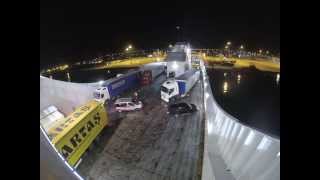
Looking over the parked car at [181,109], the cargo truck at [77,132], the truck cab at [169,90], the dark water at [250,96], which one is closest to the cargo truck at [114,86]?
the truck cab at [169,90]

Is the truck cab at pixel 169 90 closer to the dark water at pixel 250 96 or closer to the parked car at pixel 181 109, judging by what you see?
the parked car at pixel 181 109

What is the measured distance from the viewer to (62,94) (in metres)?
31.3

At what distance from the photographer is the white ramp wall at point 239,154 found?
12.8m

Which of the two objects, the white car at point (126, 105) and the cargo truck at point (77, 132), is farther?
the white car at point (126, 105)

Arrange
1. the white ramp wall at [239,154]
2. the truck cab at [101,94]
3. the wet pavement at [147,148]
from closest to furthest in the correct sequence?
the white ramp wall at [239,154] < the wet pavement at [147,148] < the truck cab at [101,94]

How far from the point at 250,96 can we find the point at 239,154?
196 feet

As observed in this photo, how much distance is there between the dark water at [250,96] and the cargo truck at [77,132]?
131ft

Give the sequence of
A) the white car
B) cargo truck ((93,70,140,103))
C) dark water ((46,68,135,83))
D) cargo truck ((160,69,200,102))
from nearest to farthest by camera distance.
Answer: the white car < cargo truck ((93,70,140,103)) < cargo truck ((160,69,200,102)) < dark water ((46,68,135,83))

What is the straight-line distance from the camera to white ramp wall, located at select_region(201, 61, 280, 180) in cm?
1276

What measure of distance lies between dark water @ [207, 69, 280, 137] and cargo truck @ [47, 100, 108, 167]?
131 feet

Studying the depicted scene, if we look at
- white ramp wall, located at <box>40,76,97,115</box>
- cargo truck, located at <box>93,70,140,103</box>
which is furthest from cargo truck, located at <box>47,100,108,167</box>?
cargo truck, located at <box>93,70,140,103</box>

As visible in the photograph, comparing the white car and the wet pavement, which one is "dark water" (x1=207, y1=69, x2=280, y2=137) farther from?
the white car
